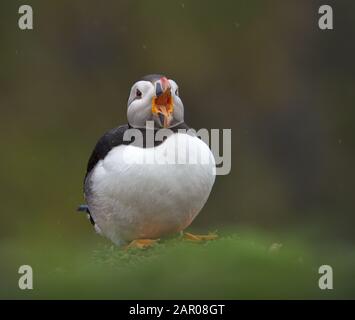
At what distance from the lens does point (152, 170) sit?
285 centimetres

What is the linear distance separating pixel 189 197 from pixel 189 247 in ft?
0.55

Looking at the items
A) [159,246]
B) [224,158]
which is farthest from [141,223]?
[224,158]

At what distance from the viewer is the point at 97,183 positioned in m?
3.00

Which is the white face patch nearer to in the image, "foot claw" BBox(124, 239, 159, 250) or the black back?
the black back

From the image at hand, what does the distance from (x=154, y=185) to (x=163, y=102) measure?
27cm

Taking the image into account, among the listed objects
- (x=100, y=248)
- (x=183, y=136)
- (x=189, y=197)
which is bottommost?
(x=100, y=248)

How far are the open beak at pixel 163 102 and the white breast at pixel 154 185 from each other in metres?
0.08

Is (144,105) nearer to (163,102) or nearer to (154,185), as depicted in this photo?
(163,102)

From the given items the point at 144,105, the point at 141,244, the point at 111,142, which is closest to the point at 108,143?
the point at 111,142

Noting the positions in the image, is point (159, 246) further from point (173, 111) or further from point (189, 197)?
point (173, 111)

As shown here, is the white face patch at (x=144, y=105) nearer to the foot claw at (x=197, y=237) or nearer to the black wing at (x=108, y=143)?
the black wing at (x=108, y=143)

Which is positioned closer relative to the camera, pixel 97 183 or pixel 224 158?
pixel 97 183

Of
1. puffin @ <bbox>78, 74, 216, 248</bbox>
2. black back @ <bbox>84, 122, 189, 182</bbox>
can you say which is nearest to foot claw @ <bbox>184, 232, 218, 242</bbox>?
puffin @ <bbox>78, 74, 216, 248</bbox>

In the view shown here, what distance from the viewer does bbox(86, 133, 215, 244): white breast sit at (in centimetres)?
285
